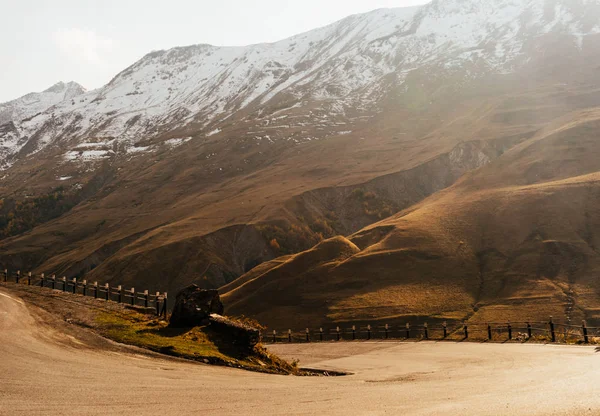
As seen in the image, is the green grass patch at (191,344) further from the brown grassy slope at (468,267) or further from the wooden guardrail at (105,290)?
the brown grassy slope at (468,267)

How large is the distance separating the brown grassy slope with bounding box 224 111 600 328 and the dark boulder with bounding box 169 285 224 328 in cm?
3777

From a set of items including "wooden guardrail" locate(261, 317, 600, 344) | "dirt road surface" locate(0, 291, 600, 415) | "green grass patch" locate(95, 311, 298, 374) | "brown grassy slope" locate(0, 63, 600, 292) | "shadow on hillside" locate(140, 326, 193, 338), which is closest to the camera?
"dirt road surface" locate(0, 291, 600, 415)

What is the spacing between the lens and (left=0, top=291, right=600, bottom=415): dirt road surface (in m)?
13.9

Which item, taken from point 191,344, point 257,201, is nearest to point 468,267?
point 191,344

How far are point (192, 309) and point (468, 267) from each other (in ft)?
175

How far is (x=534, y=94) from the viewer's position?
18100cm

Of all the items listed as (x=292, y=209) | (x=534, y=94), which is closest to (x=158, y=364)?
(x=292, y=209)

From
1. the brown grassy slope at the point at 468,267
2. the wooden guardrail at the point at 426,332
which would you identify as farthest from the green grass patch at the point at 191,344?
the brown grassy slope at the point at 468,267

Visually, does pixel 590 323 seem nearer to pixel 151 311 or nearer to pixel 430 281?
pixel 430 281

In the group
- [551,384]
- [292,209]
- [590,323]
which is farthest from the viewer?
[292,209]

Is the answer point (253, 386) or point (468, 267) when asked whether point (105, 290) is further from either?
point (468, 267)

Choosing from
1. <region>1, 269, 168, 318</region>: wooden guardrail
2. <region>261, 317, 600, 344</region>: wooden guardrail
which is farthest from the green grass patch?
<region>261, 317, 600, 344</region>: wooden guardrail

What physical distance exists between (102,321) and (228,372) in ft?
33.2

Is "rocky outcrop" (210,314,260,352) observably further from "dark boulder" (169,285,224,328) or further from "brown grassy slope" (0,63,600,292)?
"brown grassy slope" (0,63,600,292)
